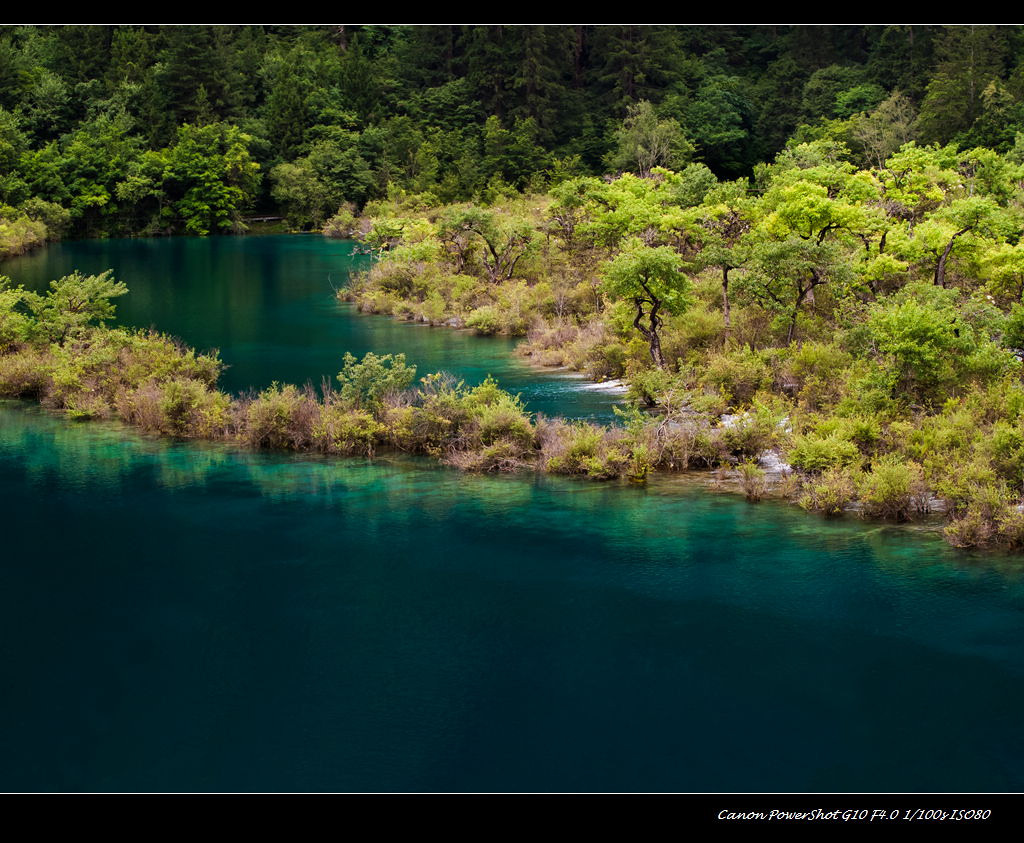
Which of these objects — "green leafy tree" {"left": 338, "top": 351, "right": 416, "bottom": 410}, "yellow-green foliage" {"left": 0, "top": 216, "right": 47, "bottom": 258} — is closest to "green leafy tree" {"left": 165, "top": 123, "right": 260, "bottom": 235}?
"yellow-green foliage" {"left": 0, "top": 216, "right": 47, "bottom": 258}

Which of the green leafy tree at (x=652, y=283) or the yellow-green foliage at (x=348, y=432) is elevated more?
the green leafy tree at (x=652, y=283)

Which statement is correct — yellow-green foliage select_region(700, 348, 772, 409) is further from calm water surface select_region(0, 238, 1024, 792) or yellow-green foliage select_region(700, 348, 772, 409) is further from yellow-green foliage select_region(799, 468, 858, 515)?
yellow-green foliage select_region(799, 468, 858, 515)

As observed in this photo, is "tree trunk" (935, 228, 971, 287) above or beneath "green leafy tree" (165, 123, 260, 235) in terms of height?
beneath

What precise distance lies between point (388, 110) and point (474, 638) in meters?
88.8

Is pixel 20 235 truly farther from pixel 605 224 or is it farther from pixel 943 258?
pixel 943 258

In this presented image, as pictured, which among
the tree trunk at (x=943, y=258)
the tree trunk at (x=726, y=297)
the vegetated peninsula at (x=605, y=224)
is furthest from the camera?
the tree trunk at (x=726, y=297)

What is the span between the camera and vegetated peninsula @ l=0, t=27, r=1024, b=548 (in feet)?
80.6

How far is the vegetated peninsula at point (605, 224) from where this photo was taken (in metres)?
24.6

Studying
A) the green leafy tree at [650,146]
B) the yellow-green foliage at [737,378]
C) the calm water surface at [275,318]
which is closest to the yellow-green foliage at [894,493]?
the yellow-green foliage at [737,378]

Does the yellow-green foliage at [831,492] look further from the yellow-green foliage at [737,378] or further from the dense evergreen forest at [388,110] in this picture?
the dense evergreen forest at [388,110]

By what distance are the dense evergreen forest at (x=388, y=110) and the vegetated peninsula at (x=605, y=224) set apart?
11.9 inches

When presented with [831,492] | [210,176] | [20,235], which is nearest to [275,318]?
[831,492]

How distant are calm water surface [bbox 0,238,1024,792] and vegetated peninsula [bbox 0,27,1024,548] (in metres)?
1.97

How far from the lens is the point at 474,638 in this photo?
56.3ft
